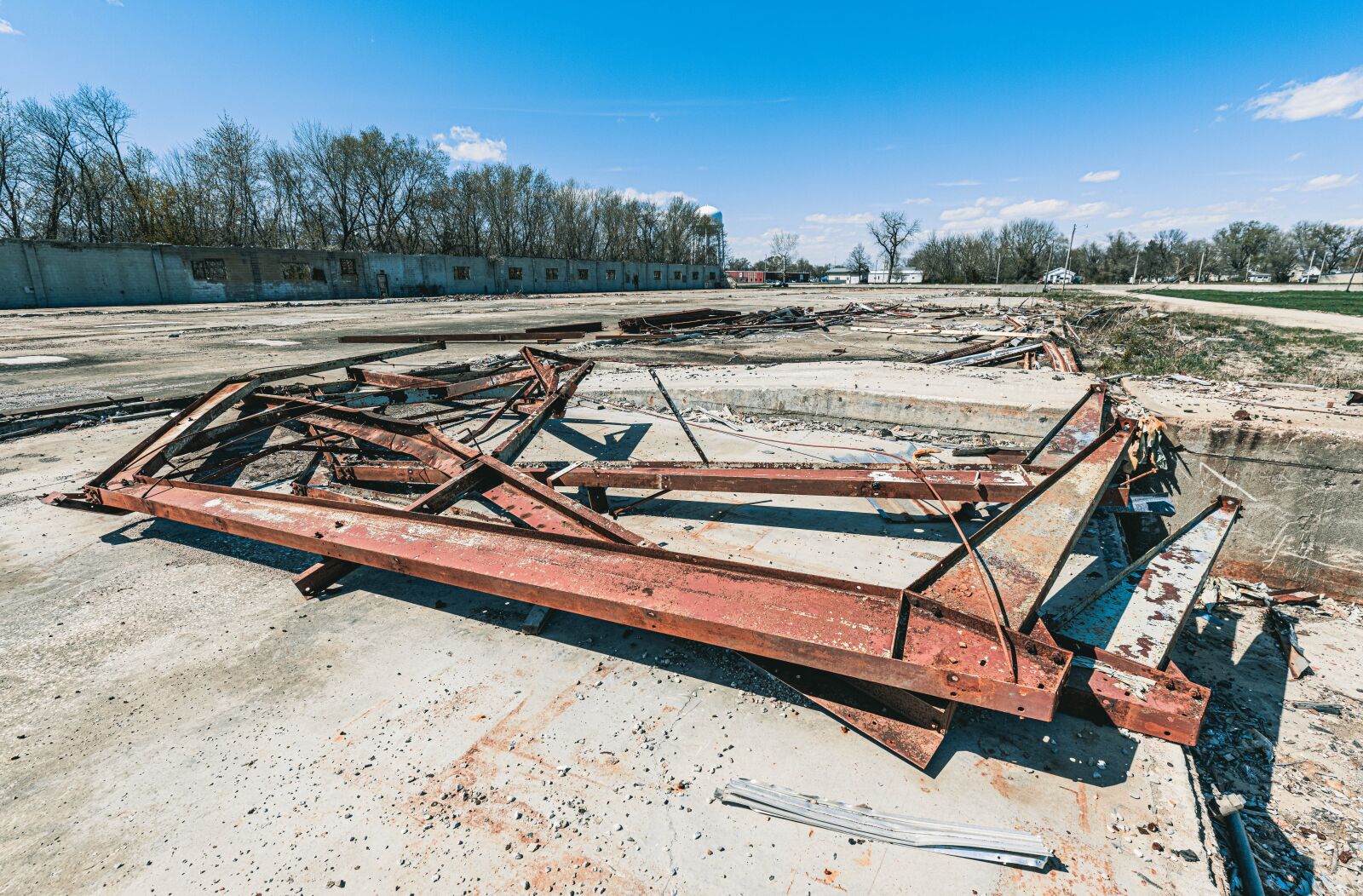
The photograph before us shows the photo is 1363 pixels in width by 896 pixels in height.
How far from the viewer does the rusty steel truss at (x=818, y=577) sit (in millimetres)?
1770

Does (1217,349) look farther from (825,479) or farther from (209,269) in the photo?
(209,269)

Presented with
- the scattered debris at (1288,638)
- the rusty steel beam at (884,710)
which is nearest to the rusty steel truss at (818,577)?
the rusty steel beam at (884,710)

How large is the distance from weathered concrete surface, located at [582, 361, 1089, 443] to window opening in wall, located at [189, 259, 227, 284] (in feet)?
117

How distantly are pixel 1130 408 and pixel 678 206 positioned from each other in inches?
2952

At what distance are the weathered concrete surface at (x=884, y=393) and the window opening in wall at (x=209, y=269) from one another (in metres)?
35.7

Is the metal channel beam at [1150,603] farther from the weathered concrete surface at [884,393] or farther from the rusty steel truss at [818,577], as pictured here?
the weathered concrete surface at [884,393]

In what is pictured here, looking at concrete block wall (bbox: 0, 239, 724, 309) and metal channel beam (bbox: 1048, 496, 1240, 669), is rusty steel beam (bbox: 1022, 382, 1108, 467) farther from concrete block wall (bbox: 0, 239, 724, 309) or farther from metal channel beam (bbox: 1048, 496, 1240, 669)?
concrete block wall (bbox: 0, 239, 724, 309)

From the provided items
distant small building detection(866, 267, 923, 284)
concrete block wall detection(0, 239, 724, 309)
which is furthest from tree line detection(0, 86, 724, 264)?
distant small building detection(866, 267, 923, 284)

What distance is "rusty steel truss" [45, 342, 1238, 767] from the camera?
5.81 feet

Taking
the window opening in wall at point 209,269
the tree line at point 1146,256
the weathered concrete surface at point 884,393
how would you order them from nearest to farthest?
the weathered concrete surface at point 884,393 < the window opening in wall at point 209,269 < the tree line at point 1146,256

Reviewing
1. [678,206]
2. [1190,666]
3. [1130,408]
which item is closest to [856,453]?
[1130,408]

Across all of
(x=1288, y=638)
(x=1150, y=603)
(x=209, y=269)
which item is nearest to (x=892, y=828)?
(x=1150, y=603)

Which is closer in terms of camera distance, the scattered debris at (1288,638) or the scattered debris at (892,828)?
the scattered debris at (892,828)

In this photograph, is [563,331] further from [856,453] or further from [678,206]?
[678,206]
